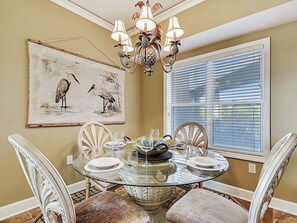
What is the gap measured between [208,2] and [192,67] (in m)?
0.98

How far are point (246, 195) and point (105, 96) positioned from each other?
2.53 m

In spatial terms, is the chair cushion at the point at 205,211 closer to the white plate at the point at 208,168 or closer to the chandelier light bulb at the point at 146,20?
the white plate at the point at 208,168

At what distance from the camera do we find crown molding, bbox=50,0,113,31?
7.42 ft

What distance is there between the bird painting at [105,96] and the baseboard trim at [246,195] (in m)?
2.01

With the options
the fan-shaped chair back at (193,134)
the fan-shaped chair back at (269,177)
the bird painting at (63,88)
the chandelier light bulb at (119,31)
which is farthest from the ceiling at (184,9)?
the fan-shaped chair back at (269,177)

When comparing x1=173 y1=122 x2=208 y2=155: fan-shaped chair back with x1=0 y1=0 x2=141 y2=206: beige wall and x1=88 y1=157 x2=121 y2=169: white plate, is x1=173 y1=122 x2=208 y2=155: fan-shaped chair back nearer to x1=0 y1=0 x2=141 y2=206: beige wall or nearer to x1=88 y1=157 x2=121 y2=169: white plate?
x1=88 y1=157 x2=121 y2=169: white plate

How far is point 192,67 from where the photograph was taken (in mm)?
2877

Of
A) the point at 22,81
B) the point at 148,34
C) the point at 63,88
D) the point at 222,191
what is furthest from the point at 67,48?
the point at 222,191

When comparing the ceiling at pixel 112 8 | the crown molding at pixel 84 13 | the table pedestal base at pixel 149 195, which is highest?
the ceiling at pixel 112 8

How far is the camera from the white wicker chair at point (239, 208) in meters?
0.84

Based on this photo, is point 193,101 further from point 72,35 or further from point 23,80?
point 23,80

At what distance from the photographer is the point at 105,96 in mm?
2787

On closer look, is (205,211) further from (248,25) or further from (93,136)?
(248,25)

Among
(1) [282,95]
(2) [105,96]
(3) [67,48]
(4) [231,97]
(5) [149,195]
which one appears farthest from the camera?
(2) [105,96]
